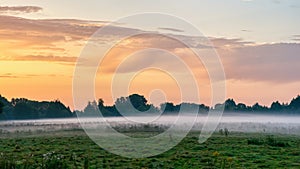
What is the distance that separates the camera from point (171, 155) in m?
27.3

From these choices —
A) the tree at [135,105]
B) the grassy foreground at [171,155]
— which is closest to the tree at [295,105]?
the tree at [135,105]

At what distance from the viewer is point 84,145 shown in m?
32.5

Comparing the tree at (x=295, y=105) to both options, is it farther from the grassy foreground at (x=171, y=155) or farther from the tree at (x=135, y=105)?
the grassy foreground at (x=171, y=155)

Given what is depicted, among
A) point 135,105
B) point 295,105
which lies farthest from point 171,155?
point 295,105

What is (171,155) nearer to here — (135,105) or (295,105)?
(135,105)

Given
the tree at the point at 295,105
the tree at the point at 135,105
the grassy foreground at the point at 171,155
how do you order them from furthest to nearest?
1. the tree at the point at 295,105
2. the tree at the point at 135,105
3. the grassy foreground at the point at 171,155

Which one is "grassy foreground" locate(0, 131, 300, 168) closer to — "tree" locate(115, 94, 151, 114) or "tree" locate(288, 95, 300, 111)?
"tree" locate(115, 94, 151, 114)

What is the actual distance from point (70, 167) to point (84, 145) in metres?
10.3

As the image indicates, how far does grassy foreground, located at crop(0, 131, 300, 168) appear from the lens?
23308 millimetres

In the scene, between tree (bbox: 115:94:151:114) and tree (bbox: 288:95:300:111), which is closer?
tree (bbox: 115:94:151:114)

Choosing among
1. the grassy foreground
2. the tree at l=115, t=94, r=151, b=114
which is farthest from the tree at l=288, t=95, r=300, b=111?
the grassy foreground

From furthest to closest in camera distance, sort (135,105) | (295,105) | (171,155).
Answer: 1. (295,105)
2. (135,105)
3. (171,155)

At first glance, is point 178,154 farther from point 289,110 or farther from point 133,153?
point 289,110

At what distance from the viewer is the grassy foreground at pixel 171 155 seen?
23.3m
